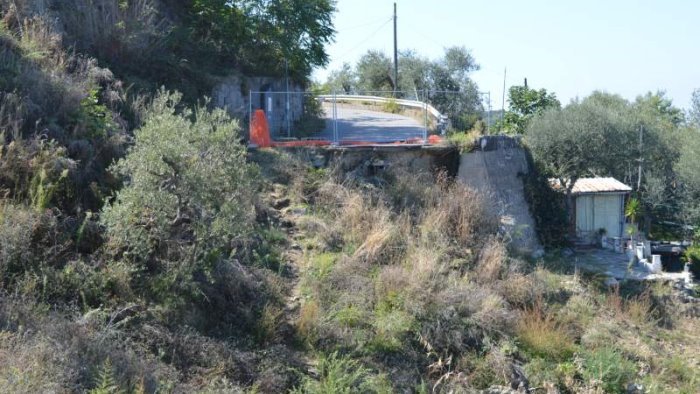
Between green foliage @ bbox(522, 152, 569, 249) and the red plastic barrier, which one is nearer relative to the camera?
the red plastic barrier

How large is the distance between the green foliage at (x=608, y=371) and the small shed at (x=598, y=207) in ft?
38.2

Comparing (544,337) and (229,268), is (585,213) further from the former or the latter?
(229,268)

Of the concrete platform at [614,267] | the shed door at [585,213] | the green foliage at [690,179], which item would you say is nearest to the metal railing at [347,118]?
the concrete platform at [614,267]

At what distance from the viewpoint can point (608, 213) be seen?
2456 cm

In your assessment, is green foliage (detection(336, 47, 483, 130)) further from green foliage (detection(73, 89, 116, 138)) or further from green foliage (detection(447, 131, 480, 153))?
green foliage (detection(73, 89, 116, 138))

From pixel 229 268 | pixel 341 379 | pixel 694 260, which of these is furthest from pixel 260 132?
pixel 694 260

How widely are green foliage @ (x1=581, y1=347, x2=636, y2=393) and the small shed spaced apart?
11643mm

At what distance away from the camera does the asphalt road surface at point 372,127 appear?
19.6m

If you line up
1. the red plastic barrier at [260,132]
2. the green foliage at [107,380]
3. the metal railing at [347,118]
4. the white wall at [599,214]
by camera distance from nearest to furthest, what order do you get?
1. the green foliage at [107,380]
2. the red plastic barrier at [260,132]
3. the metal railing at [347,118]
4. the white wall at [599,214]

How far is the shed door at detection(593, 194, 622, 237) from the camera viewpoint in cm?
2431

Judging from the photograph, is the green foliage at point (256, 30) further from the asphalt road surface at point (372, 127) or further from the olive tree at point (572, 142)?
the olive tree at point (572, 142)

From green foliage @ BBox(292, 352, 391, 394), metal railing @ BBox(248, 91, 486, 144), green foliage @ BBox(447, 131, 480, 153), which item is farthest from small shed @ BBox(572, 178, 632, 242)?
green foliage @ BBox(292, 352, 391, 394)

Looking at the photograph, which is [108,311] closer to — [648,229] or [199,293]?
[199,293]

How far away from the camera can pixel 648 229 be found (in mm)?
27797
